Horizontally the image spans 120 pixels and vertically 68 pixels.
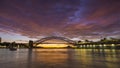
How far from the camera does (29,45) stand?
172500mm

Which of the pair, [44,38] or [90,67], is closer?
[90,67]

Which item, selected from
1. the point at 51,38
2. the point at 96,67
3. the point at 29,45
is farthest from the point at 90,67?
the point at 29,45

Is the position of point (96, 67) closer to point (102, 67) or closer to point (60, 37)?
point (102, 67)

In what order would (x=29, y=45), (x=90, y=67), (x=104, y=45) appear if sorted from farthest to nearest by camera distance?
1. (x=29, y=45)
2. (x=104, y=45)
3. (x=90, y=67)

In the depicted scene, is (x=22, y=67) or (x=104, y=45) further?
(x=104, y=45)

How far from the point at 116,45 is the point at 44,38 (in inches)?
3128

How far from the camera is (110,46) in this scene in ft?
503

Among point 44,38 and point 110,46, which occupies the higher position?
point 44,38

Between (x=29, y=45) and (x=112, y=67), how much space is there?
161 metres

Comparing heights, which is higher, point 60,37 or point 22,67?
point 60,37

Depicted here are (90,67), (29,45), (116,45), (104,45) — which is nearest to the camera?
(90,67)

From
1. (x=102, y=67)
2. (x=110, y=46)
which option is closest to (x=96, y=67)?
(x=102, y=67)

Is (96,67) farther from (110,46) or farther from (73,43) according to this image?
(73,43)

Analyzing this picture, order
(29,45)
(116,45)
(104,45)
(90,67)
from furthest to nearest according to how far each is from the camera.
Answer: (29,45), (104,45), (116,45), (90,67)
